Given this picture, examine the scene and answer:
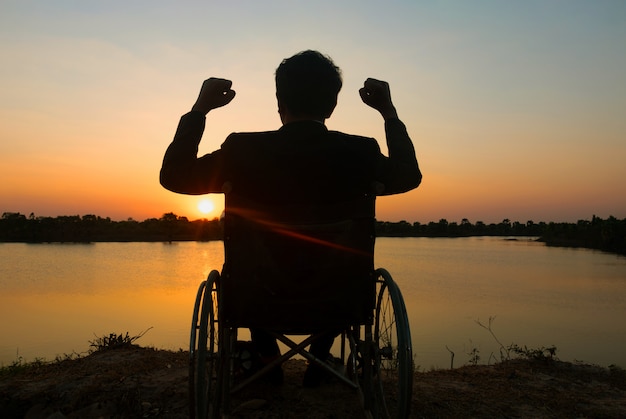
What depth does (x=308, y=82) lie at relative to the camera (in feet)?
6.81

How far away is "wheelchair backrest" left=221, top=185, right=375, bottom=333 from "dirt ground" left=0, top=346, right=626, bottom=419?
2.92 ft

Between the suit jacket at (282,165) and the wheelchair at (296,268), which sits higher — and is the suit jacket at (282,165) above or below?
above

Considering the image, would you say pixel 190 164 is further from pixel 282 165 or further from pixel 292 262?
pixel 292 262

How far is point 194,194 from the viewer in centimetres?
204

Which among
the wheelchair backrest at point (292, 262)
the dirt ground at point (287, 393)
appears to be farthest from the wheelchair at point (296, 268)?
the dirt ground at point (287, 393)

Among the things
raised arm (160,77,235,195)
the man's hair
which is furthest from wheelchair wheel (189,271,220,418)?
the man's hair

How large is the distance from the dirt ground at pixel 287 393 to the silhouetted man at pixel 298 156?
1315 mm

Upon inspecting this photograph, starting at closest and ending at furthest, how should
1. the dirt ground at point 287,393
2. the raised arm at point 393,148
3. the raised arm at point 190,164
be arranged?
the raised arm at point 190,164 < the raised arm at point 393,148 < the dirt ground at point 287,393

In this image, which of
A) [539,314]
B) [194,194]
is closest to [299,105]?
[194,194]

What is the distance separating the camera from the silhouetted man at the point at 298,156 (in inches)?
77.0

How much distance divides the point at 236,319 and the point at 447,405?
167 centimetres

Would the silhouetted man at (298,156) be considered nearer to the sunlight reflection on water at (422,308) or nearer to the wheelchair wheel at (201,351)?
the wheelchair wheel at (201,351)

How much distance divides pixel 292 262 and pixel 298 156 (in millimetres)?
416

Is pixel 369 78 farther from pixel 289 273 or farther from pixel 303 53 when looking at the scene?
pixel 289 273
